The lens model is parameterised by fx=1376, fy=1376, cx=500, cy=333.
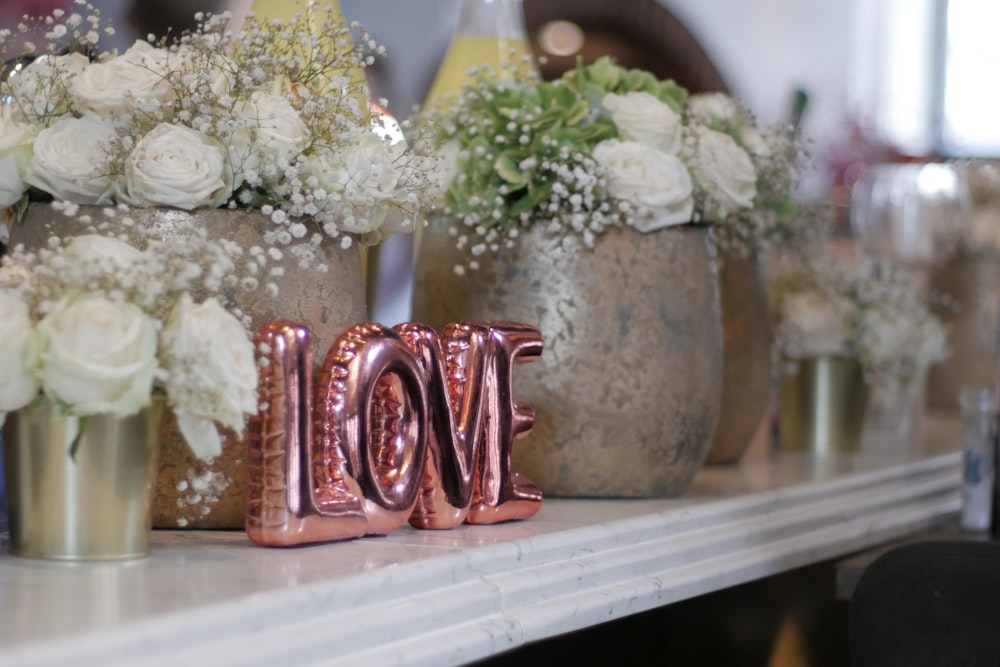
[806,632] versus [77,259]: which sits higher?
[77,259]

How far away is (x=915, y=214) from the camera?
2562 millimetres

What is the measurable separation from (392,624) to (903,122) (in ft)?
12.8

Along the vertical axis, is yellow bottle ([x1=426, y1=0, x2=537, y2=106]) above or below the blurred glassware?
above

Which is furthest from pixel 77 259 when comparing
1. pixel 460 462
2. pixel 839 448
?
pixel 839 448

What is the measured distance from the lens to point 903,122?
438 centimetres

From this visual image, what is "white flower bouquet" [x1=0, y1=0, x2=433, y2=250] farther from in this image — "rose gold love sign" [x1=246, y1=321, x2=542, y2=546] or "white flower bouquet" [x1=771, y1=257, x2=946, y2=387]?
"white flower bouquet" [x1=771, y1=257, x2=946, y2=387]

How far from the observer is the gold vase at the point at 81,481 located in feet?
2.61

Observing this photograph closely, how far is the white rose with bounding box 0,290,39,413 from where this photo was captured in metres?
0.74

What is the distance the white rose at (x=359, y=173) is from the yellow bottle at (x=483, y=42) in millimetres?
468

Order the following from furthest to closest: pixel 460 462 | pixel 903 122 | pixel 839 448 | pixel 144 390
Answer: pixel 903 122 → pixel 839 448 → pixel 460 462 → pixel 144 390

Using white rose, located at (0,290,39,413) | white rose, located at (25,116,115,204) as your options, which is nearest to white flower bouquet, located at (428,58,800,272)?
white rose, located at (25,116,115,204)

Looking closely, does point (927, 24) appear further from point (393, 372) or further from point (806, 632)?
point (393, 372)

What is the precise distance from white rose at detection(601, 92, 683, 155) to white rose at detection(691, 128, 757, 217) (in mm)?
44

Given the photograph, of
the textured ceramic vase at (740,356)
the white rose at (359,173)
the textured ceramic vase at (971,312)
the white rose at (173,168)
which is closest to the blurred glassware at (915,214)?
the textured ceramic vase at (971,312)
